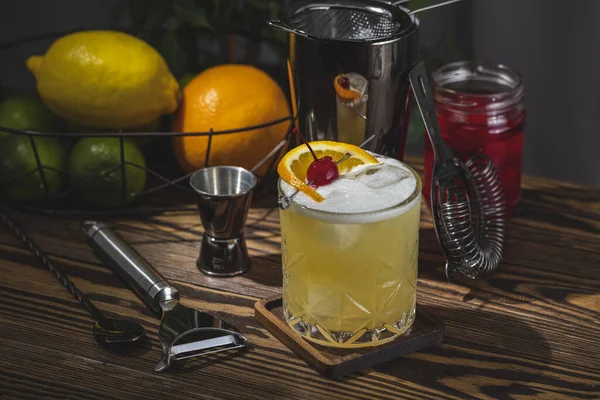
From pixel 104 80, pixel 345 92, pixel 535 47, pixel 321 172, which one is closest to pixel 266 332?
pixel 321 172

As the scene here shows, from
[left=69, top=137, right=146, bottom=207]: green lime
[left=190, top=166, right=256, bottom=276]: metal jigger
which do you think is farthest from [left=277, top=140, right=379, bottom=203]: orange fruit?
[left=69, top=137, right=146, bottom=207]: green lime

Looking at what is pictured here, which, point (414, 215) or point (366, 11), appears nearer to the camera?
point (414, 215)

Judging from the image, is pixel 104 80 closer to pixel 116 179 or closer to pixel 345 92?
pixel 116 179

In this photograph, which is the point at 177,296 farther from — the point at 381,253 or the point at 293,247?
the point at 381,253

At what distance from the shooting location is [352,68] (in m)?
1.19

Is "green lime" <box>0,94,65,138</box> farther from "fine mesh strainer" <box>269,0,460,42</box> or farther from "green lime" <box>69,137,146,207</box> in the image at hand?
"fine mesh strainer" <box>269,0,460,42</box>

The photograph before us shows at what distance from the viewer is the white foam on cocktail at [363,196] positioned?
0.97 meters

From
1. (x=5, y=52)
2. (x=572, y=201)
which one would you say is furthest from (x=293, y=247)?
(x=5, y=52)

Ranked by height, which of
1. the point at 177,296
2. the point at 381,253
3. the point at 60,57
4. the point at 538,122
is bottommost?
the point at 538,122

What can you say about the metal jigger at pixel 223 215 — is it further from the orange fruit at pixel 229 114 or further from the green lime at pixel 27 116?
the green lime at pixel 27 116

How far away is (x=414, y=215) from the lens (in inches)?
40.6

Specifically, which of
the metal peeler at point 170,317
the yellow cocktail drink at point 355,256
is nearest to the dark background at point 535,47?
the metal peeler at point 170,317

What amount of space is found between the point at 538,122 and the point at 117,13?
0.98 m

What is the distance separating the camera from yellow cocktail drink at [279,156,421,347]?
3.23 ft
